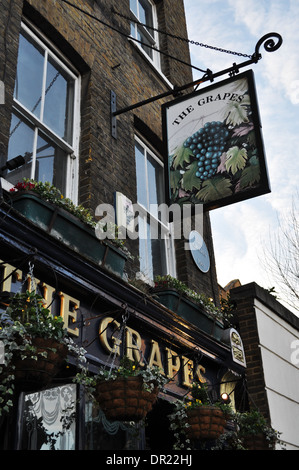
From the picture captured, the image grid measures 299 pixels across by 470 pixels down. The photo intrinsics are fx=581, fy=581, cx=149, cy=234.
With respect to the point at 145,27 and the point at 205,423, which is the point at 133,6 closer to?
the point at 145,27

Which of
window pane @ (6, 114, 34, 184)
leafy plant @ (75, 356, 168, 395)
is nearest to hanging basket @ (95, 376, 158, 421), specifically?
leafy plant @ (75, 356, 168, 395)

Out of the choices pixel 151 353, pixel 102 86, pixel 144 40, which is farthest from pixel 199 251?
pixel 144 40

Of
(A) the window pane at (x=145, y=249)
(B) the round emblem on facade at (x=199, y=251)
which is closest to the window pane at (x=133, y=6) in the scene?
(B) the round emblem on facade at (x=199, y=251)

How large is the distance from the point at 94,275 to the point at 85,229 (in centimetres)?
46

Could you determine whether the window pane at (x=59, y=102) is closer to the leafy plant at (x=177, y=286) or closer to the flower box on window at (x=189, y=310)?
the leafy plant at (x=177, y=286)

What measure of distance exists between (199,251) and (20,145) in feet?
12.6

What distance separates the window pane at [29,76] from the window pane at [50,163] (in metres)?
0.39

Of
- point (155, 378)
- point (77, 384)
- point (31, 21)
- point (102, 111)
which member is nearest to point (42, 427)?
point (77, 384)

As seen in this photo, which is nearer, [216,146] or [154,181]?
[216,146]

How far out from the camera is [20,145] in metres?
6.46

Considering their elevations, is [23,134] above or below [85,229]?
above

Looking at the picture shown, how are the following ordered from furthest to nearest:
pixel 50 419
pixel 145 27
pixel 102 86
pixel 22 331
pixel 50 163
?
pixel 145 27, pixel 102 86, pixel 50 163, pixel 50 419, pixel 22 331

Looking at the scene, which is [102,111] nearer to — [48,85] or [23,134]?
[48,85]

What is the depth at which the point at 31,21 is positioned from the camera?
7254 millimetres
